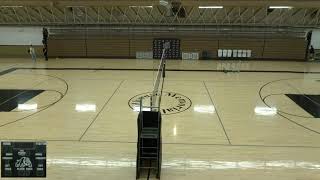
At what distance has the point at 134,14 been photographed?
27266 mm

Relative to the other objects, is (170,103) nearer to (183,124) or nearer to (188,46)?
(183,124)

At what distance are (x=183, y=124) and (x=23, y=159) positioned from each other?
745 centimetres

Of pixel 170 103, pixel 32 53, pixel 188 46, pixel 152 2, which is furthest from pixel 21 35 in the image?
pixel 170 103

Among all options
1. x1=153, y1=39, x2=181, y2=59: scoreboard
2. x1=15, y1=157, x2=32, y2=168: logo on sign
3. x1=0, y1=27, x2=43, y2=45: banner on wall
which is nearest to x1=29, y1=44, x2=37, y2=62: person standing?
x1=0, y1=27, x2=43, y2=45: banner on wall

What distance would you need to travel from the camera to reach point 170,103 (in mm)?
15047

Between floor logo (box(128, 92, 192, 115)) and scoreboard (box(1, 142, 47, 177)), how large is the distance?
8.17m

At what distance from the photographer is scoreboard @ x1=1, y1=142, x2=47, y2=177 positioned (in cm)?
565

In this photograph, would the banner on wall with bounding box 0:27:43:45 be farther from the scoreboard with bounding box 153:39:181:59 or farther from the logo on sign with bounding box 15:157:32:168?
the logo on sign with bounding box 15:157:32:168

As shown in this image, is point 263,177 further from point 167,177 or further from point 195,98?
point 195,98

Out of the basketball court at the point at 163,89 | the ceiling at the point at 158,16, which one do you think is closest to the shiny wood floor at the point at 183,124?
the basketball court at the point at 163,89

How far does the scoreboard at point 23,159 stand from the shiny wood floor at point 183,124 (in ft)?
8.39

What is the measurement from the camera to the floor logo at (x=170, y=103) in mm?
14040

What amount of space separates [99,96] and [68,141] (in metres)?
5.90

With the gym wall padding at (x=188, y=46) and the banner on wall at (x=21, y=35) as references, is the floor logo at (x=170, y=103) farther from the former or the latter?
the banner on wall at (x=21, y=35)
